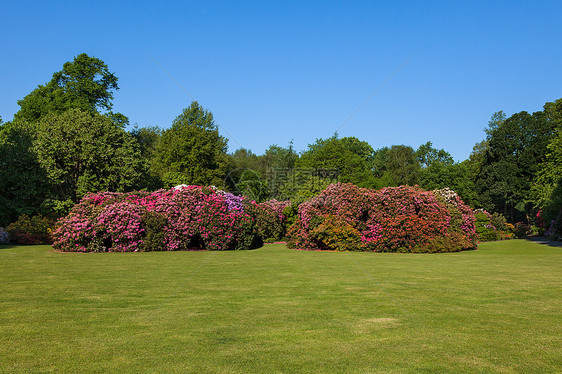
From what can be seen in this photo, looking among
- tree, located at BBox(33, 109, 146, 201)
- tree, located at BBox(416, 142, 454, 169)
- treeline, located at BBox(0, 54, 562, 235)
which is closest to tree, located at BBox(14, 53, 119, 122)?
treeline, located at BBox(0, 54, 562, 235)

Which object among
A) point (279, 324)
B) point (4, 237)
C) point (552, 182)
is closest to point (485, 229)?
point (552, 182)

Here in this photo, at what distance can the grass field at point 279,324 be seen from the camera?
4.60 metres

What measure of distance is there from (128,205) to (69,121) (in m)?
12.8

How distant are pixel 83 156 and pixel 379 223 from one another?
21210 millimetres

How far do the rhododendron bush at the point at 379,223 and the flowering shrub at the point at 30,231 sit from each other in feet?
49.4

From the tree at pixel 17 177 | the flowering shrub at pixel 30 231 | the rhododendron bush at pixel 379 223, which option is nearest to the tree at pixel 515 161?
the rhododendron bush at pixel 379 223

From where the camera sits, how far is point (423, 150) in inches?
3593

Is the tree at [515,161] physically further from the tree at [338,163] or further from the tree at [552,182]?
the tree at [338,163]

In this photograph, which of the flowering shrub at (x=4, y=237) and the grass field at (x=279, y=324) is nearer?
the grass field at (x=279, y=324)

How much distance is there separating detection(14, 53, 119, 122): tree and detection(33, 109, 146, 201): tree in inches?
258

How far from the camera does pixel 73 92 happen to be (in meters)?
40.1

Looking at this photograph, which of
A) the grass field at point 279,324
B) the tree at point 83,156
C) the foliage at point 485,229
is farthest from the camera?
the foliage at point 485,229

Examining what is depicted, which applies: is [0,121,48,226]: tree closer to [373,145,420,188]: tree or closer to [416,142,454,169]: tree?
[373,145,420,188]: tree

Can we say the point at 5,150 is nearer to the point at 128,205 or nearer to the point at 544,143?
the point at 128,205
